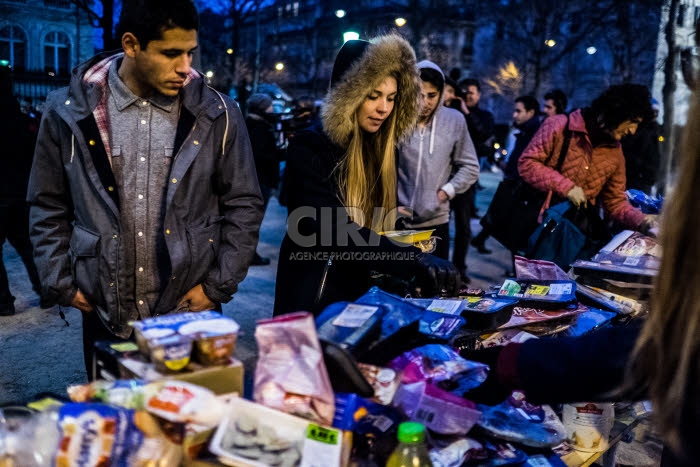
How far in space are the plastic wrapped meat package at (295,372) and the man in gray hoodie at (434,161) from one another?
3.14m

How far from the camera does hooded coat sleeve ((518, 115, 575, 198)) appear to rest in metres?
5.17

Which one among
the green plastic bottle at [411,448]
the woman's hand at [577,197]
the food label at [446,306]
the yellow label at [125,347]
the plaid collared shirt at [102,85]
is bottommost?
the green plastic bottle at [411,448]

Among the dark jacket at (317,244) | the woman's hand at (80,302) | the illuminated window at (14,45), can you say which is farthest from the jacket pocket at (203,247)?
the illuminated window at (14,45)

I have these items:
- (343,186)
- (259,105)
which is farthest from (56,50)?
(343,186)

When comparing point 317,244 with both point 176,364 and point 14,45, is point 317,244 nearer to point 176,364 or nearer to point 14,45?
point 176,364

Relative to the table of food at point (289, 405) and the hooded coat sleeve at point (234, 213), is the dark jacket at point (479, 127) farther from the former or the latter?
the table of food at point (289, 405)

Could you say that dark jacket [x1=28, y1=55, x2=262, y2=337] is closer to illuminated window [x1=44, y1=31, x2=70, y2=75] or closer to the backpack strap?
the backpack strap

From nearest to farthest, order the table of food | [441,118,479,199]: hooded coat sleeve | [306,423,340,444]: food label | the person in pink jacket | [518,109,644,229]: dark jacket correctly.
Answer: the table of food → [306,423,340,444]: food label → the person in pink jacket → [518,109,644,229]: dark jacket → [441,118,479,199]: hooded coat sleeve

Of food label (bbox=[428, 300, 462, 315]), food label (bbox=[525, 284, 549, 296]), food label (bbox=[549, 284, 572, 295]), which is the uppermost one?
food label (bbox=[428, 300, 462, 315])

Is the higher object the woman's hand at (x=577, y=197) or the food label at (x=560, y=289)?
the woman's hand at (x=577, y=197)

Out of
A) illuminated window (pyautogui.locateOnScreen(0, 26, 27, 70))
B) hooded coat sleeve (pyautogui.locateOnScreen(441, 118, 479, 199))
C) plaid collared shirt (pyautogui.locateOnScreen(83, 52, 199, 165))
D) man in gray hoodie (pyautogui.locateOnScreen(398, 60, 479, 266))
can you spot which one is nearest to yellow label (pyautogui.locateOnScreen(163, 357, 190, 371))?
plaid collared shirt (pyautogui.locateOnScreen(83, 52, 199, 165))

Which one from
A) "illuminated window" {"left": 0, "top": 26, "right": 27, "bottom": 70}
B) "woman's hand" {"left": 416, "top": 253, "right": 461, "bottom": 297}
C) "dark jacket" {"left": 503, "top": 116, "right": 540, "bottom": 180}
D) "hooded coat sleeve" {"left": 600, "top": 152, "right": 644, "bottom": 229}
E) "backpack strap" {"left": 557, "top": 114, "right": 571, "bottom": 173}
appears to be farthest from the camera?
"illuminated window" {"left": 0, "top": 26, "right": 27, "bottom": 70}

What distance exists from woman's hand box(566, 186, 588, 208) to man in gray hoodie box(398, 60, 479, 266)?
0.98m

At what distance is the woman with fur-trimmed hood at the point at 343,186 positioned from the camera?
281 centimetres
